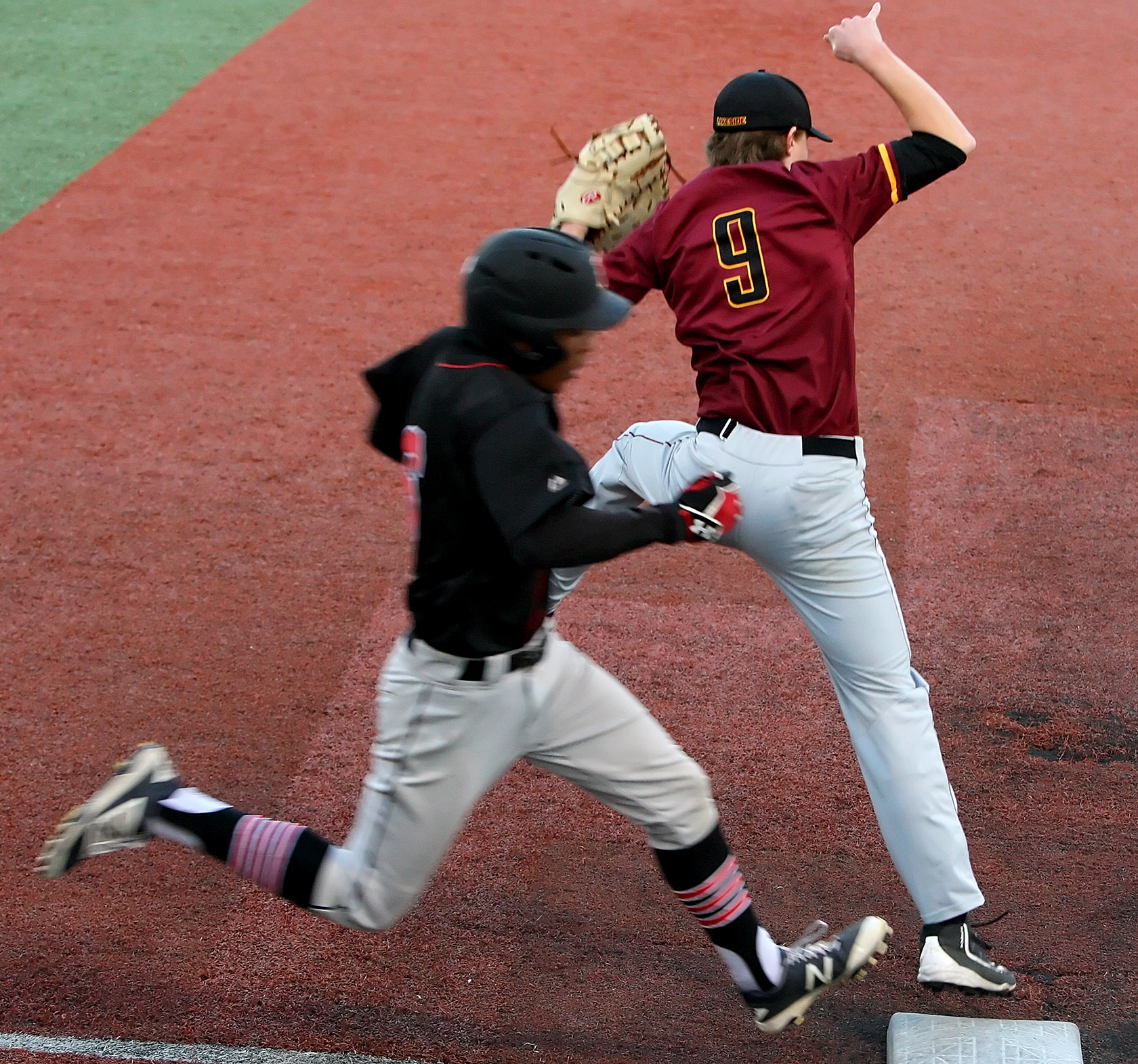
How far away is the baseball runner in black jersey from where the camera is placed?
98.4 inches

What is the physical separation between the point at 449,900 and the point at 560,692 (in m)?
1.01

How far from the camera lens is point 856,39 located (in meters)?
3.38

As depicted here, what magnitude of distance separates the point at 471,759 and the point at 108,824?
0.85m

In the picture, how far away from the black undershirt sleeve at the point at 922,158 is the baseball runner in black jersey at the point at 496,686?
916 millimetres

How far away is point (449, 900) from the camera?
3.51m

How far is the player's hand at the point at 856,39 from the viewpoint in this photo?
3363 mm

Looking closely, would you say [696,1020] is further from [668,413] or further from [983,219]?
[983,219]

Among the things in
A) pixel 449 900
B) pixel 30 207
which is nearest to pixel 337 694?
pixel 449 900

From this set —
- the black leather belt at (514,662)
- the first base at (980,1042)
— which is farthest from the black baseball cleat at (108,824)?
the first base at (980,1042)

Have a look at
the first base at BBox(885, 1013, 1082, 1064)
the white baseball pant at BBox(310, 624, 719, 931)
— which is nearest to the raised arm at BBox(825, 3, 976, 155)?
the white baseball pant at BBox(310, 624, 719, 931)

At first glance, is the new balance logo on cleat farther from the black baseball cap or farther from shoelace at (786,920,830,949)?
the black baseball cap

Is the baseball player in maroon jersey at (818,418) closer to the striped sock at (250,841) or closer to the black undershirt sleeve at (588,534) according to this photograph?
the black undershirt sleeve at (588,534)

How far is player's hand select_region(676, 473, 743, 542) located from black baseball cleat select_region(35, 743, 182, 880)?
1.31m

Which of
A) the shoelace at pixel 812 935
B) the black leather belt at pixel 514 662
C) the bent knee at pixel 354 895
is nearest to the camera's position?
the black leather belt at pixel 514 662
